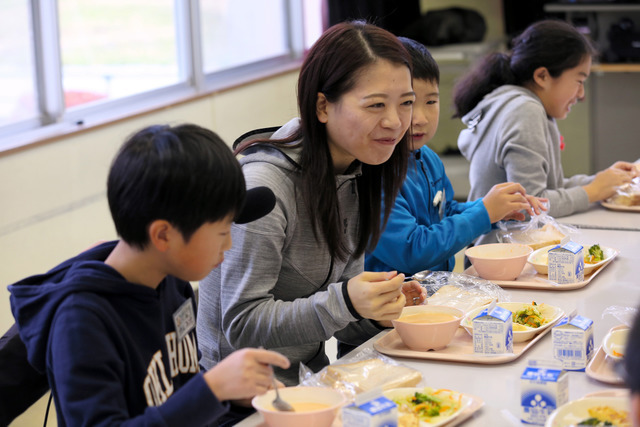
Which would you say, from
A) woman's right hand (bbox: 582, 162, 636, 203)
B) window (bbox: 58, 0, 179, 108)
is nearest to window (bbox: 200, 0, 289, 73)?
window (bbox: 58, 0, 179, 108)

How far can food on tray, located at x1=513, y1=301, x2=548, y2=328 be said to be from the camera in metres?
1.56

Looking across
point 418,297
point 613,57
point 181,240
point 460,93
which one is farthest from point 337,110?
point 613,57

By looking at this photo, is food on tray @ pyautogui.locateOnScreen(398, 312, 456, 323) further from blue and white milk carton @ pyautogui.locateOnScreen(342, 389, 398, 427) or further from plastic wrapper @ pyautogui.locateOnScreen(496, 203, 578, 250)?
plastic wrapper @ pyautogui.locateOnScreen(496, 203, 578, 250)

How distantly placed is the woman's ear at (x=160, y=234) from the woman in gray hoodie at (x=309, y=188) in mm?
341

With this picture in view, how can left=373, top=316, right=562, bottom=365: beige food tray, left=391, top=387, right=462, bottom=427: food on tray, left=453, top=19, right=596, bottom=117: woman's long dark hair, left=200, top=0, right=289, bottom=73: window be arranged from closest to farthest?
left=391, top=387, right=462, bottom=427: food on tray → left=373, top=316, right=562, bottom=365: beige food tray → left=453, top=19, right=596, bottom=117: woman's long dark hair → left=200, top=0, right=289, bottom=73: window

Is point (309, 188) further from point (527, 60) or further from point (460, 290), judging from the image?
point (527, 60)

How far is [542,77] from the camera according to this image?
2.60 metres

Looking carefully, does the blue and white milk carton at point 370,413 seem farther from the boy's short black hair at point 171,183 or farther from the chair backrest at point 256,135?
the chair backrest at point 256,135

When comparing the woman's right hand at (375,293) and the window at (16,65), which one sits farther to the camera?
the window at (16,65)

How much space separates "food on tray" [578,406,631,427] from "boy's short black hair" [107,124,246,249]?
58 cm

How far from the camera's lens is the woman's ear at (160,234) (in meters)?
1.14

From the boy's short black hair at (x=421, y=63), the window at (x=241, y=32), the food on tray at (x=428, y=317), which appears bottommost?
the food on tray at (x=428, y=317)

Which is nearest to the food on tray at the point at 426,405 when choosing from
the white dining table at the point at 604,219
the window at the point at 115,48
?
the white dining table at the point at 604,219

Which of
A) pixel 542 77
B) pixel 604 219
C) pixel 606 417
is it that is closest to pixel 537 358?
pixel 606 417
